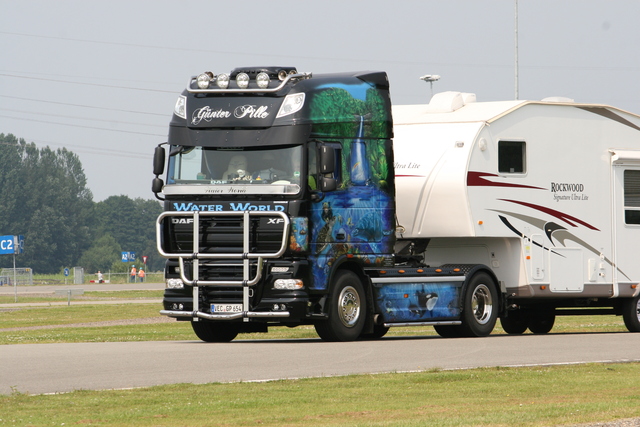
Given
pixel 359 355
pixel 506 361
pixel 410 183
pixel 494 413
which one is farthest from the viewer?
pixel 410 183

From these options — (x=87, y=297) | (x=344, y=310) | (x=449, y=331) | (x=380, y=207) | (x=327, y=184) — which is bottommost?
(x=449, y=331)

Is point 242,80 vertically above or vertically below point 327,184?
above

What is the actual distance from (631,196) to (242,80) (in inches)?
348

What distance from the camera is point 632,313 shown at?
23.0 metres

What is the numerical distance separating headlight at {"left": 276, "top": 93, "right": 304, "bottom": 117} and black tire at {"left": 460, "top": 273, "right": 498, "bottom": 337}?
189 inches

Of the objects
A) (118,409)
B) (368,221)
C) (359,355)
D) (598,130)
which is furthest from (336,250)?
(118,409)

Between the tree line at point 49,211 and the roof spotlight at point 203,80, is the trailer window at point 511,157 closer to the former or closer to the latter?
the roof spotlight at point 203,80

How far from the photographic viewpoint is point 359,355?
16.3 meters

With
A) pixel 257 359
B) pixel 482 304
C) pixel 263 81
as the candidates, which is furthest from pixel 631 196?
pixel 257 359

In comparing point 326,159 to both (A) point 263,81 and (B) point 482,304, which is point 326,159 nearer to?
(A) point 263,81

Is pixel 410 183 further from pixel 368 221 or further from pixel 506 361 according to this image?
pixel 506 361

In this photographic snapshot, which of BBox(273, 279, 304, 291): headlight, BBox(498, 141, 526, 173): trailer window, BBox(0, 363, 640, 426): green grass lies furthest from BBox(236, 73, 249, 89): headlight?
BBox(0, 363, 640, 426): green grass

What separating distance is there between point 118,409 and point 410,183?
10937mm

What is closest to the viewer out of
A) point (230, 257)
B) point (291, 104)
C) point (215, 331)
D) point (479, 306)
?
point (230, 257)
